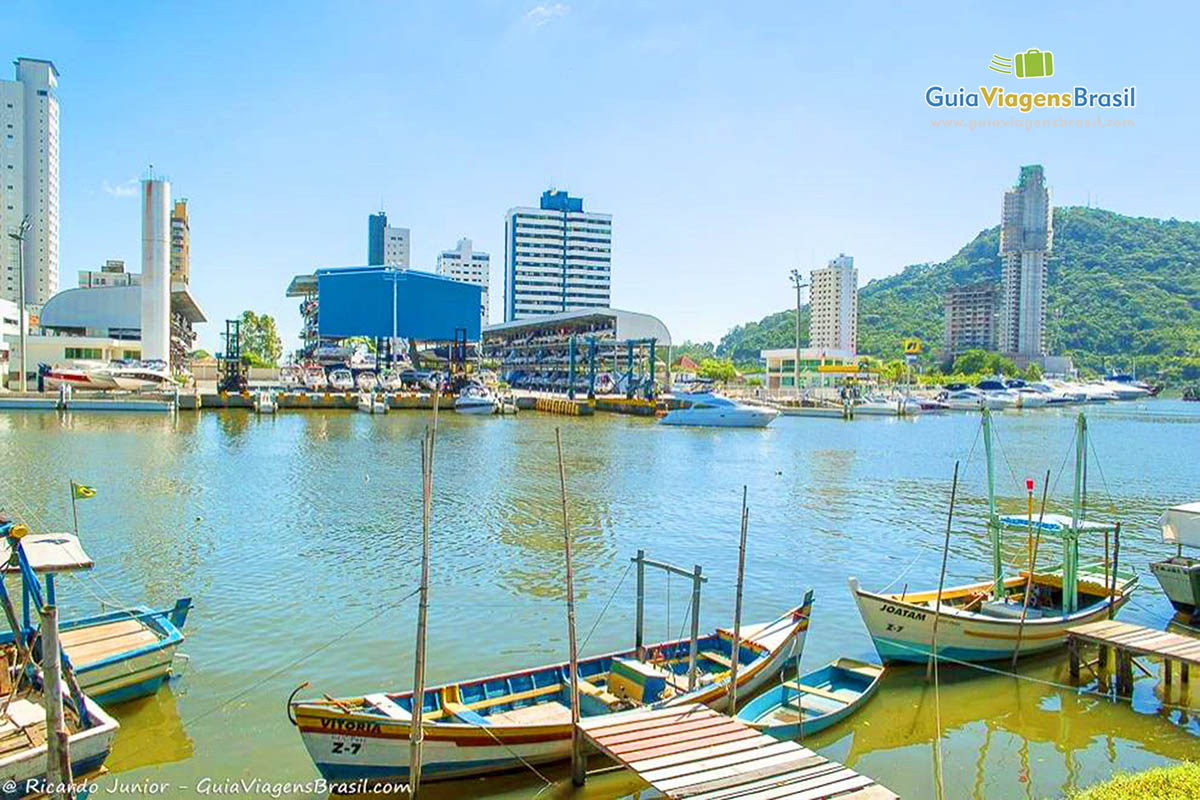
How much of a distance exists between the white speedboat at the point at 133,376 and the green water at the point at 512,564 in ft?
85.7

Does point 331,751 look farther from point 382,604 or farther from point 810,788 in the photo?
point 382,604

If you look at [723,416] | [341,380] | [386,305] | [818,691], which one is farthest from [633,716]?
[386,305]

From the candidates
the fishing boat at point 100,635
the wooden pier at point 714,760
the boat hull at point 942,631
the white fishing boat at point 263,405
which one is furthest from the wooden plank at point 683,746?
the white fishing boat at point 263,405

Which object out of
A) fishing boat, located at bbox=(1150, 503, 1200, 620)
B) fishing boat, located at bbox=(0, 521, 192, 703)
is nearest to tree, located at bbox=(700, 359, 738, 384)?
fishing boat, located at bbox=(1150, 503, 1200, 620)

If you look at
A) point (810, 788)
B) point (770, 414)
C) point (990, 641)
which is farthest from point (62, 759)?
point (770, 414)

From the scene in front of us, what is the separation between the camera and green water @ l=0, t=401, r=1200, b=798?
1265 centimetres

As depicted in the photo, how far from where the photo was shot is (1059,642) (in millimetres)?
16281

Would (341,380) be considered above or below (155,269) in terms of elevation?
Answer: below

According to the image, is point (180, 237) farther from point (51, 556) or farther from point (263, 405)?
point (51, 556)

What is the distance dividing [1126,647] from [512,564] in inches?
546

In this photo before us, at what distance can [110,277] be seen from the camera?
124 m

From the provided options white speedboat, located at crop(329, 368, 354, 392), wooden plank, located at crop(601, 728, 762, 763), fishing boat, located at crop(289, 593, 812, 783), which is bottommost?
fishing boat, located at crop(289, 593, 812, 783)

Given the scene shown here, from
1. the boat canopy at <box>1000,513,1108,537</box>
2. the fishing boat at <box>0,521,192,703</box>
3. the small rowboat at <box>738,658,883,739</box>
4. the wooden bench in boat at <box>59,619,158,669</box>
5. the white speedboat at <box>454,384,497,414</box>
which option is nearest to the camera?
the fishing boat at <box>0,521,192,703</box>

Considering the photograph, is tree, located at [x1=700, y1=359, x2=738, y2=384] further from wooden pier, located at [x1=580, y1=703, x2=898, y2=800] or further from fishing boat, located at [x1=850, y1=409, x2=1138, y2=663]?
wooden pier, located at [x1=580, y1=703, x2=898, y2=800]
